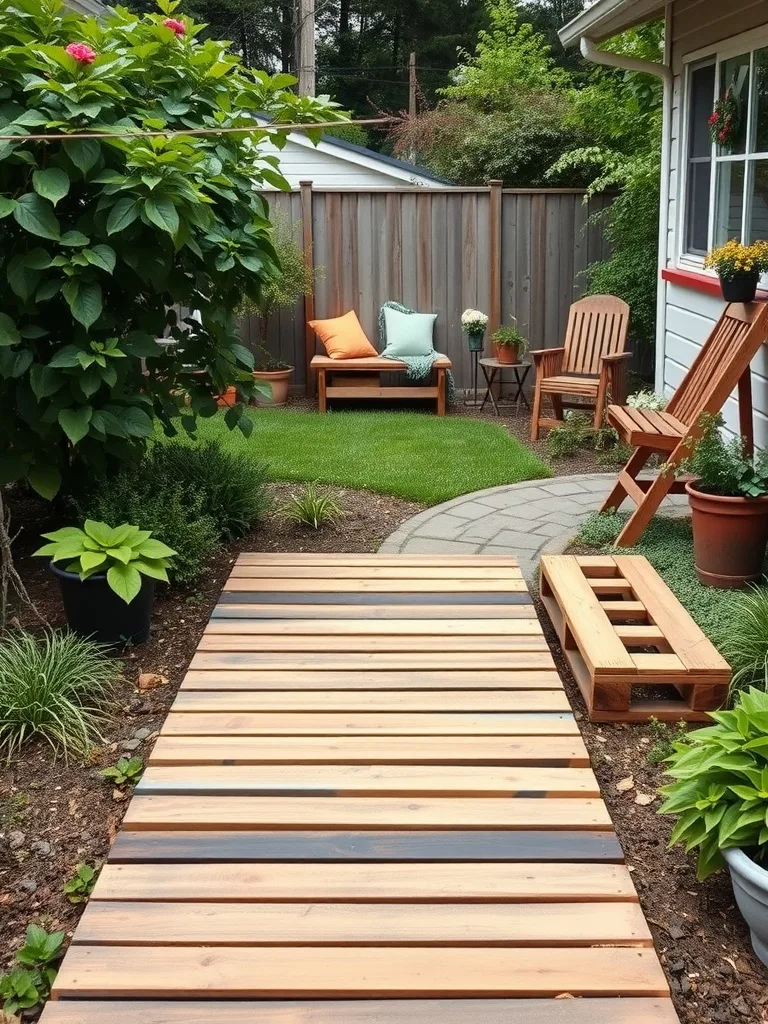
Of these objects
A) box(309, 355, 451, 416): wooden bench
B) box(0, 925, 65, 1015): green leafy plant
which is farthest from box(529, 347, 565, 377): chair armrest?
box(0, 925, 65, 1015): green leafy plant

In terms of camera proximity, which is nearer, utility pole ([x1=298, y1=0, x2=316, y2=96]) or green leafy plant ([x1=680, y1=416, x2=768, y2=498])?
green leafy plant ([x1=680, y1=416, x2=768, y2=498])

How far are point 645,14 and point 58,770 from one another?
217 inches

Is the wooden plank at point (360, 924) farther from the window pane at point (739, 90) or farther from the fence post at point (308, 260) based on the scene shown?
the fence post at point (308, 260)

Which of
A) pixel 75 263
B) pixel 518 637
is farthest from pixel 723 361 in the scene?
pixel 75 263

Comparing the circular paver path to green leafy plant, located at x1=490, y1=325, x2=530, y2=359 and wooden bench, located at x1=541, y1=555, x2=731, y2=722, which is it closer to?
wooden bench, located at x1=541, y1=555, x2=731, y2=722

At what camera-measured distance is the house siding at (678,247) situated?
4.90 metres

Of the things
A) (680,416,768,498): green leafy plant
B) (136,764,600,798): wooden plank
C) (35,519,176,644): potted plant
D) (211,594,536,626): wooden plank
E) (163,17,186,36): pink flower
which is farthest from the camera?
(680,416,768,498): green leafy plant

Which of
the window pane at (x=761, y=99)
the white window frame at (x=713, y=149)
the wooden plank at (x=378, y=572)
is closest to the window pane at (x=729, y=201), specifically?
the white window frame at (x=713, y=149)

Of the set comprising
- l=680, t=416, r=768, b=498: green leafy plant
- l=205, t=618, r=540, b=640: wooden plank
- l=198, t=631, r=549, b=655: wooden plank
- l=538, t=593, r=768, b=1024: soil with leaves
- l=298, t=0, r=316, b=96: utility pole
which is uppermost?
l=298, t=0, r=316, b=96: utility pole

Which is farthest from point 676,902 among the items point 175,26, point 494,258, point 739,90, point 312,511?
point 494,258

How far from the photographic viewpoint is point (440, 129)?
12445 millimetres

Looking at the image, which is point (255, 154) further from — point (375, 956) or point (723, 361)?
point (375, 956)

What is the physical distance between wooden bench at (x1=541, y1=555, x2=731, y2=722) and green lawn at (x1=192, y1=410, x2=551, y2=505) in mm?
1611

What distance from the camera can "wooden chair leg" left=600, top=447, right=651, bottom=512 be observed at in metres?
4.80
